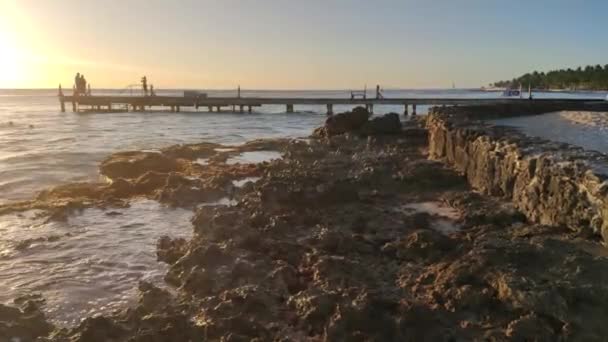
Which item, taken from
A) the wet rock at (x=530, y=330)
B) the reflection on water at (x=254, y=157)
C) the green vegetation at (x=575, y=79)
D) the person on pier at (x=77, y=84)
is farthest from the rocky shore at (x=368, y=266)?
the green vegetation at (x=575, y=79)

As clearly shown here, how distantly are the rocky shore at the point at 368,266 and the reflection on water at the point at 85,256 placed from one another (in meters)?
0.36

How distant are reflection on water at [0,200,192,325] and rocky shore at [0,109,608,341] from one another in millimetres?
356

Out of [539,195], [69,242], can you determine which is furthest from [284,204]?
[539,195]

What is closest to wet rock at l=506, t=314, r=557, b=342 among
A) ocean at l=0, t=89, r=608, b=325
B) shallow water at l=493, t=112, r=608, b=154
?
ocean at l=0, t=89, r=608, b=325

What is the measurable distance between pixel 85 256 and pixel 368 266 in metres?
4.48

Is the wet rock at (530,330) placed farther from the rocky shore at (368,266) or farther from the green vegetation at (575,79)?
the green vegetation at (575,79)

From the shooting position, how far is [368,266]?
7277 millimetres

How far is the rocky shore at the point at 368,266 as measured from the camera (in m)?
5.49

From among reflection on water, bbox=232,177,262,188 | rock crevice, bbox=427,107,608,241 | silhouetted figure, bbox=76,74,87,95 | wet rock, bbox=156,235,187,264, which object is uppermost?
silhouetted figure, bbox=76,74,87,95

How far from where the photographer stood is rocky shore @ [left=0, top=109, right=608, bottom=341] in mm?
5488

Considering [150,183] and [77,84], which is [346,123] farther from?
[77,84]

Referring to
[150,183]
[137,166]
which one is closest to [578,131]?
[150,183]

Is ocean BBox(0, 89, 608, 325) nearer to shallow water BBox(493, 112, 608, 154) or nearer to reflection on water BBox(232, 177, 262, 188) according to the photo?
shallow water BBox(493, 112, 608, 154)

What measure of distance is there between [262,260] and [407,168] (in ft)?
23.2
